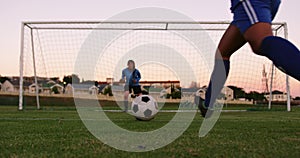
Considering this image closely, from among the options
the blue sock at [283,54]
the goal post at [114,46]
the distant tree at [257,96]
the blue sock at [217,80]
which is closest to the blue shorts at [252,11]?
the blue sock at [283,54]

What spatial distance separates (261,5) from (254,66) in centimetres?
1205

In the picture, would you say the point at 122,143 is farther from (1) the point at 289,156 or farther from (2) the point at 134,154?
(1) the point at 289,156

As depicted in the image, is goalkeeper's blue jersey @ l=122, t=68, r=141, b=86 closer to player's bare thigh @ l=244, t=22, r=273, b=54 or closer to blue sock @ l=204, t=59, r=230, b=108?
blue sock @ l=204, t=59, r=230, b=108

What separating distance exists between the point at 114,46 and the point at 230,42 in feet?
37.2

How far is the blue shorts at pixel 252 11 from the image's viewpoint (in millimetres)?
2912

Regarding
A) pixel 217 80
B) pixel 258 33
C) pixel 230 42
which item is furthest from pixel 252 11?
pixel 217 80

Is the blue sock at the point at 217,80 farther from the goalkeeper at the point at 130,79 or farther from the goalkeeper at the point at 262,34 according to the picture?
the goalkeeper at the point at 130,79

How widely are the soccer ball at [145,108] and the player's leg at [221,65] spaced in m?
2.46

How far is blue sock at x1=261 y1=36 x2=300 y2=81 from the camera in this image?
2.71 metres

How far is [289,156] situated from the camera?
2.56 meters

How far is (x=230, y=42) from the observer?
346 cm

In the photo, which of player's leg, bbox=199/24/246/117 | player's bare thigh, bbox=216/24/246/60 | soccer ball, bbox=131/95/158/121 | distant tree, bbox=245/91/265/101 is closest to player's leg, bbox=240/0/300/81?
player's bare thigh, bbox=216/24/246/60

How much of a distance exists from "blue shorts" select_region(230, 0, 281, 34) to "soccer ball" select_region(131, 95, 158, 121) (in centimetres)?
351

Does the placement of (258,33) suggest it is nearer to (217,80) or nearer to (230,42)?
(230,42)
